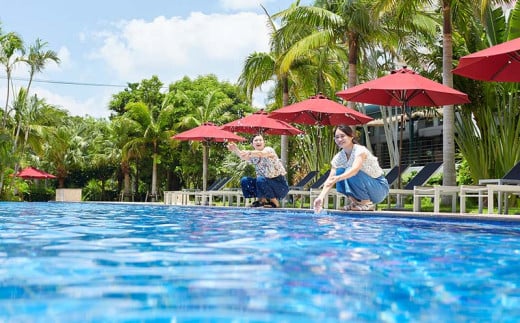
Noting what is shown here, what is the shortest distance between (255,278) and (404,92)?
10.3m

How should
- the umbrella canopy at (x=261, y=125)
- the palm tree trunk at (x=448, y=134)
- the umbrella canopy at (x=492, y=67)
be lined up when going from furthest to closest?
the umbrella canopy at (x=261, y=125)
the palm tree trunk at (x=448, y=134)
the umbrella canopy at (x=492, y=67)

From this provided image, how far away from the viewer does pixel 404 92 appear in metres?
13.1

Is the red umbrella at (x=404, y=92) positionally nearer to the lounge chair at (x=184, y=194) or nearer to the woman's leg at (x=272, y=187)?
the woman's leg at (x=272, y=187)

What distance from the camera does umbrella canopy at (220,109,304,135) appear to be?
17125 mm


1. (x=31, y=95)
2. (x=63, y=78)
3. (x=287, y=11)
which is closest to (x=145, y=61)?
(x=63, y=78)

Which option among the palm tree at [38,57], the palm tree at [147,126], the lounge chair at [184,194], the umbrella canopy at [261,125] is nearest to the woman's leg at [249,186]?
the umbrella canopy at [261,125]

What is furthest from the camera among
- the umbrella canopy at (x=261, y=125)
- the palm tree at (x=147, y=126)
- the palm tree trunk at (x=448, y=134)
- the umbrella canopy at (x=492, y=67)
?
the palm tree at (x=147, y=126)

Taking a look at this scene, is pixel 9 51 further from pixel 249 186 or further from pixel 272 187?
pixel 272 187

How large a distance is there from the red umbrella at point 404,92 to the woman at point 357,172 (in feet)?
7.52

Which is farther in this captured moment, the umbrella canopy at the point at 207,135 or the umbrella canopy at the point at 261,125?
the umbrella canopy at the point at 207,135

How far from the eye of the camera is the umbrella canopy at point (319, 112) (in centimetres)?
1452

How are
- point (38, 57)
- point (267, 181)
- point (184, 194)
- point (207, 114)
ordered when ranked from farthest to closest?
point (207, 114)
point (38, 57)
point (184, 194)
point (267, 181)

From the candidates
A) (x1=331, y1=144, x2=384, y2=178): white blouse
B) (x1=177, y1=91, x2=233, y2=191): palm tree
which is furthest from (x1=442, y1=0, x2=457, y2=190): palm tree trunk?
(x1=177, y1=91, x2=233, y2=191): palm tree

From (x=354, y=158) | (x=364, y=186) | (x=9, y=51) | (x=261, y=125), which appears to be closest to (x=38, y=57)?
(x=9, y=51)
